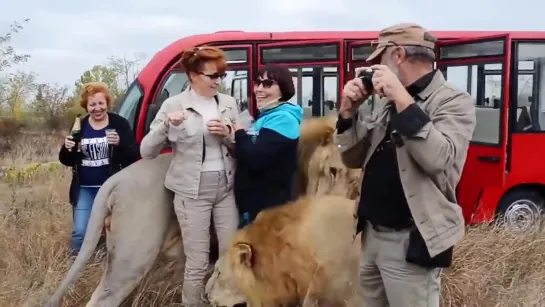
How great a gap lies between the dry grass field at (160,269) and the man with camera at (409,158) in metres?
A: 1.77

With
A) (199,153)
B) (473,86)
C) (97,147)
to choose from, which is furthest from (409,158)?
(473,86)

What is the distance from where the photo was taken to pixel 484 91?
7125mm

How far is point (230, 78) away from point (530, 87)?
10.6 feet

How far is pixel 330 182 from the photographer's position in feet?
12.1

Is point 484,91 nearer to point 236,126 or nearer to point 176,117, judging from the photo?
point 236,126

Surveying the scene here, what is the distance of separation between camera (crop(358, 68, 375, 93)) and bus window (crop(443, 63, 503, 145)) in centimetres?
453

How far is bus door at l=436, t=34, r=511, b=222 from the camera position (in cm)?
662

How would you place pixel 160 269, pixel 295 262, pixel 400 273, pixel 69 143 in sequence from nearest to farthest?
pixel 400 273 < pixel 295 262 < pixel 160 269 < pixel 69 143

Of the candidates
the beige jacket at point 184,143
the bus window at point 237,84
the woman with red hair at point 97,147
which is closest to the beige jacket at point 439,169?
the beige jacket at point 184,143

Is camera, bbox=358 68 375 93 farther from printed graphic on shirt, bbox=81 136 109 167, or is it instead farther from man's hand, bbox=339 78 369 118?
printed graphic on shirt, bbox=81 136 109 167

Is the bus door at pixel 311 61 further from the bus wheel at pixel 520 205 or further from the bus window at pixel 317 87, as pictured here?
the bus wheel at pixel 520 205

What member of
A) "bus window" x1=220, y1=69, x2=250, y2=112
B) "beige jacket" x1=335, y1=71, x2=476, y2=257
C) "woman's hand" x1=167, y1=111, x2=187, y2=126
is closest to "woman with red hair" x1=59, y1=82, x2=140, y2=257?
"woman's hand" x1=167, y1=111, x2=187, y2=126

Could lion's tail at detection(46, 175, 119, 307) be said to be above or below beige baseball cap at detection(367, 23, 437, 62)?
below

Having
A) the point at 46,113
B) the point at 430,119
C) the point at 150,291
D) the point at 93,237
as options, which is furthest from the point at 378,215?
the point at 46,113
